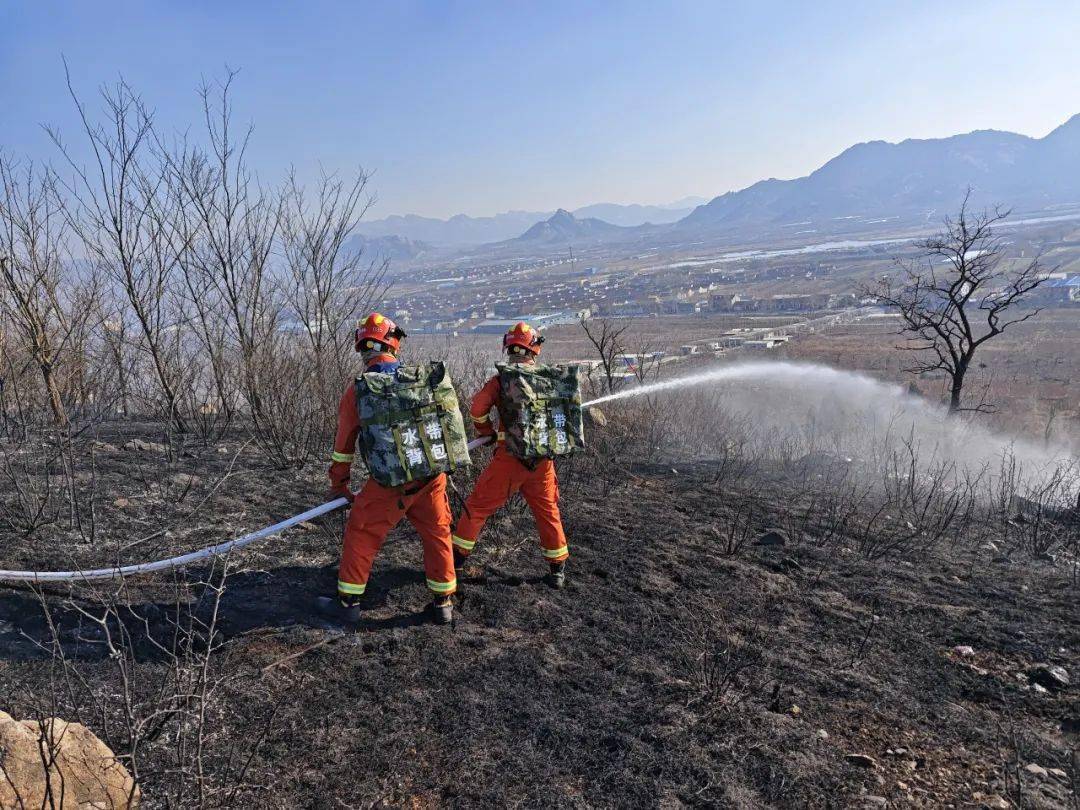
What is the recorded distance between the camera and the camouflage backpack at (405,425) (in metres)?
3.75

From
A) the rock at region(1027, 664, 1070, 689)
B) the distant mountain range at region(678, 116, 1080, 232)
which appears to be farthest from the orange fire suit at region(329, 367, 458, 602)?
the distant mountain range at region(678, 116, 1080, 232)

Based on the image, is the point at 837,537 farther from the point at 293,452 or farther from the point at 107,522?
the point at 107,522

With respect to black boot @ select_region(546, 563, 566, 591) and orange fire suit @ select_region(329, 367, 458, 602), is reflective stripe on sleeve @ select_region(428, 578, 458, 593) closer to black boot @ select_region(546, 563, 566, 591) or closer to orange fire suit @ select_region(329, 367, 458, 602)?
orange fire suit @ select_region(329, 367, 458, 602)

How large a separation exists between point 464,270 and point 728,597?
93.1m

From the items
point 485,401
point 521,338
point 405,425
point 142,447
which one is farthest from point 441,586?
point 142,447

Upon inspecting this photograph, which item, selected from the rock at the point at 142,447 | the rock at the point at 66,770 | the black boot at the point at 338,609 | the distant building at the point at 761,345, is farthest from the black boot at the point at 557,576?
the distant building at the point at 761,345

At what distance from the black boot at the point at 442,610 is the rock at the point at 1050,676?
321 cm

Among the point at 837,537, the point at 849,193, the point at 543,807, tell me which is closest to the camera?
the point at 543,807

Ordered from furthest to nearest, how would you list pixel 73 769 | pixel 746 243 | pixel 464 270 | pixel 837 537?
pixel 746 243 < pixel 464 270 < pixel 837 537 < pixel 73 769

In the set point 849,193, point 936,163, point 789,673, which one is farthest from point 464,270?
point 936,163

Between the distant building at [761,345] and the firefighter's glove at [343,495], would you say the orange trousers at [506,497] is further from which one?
the distant building at [761,345]

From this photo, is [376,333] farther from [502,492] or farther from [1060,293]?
[1060,293]

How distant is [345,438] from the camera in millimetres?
3941

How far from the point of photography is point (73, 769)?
87.4 inches
